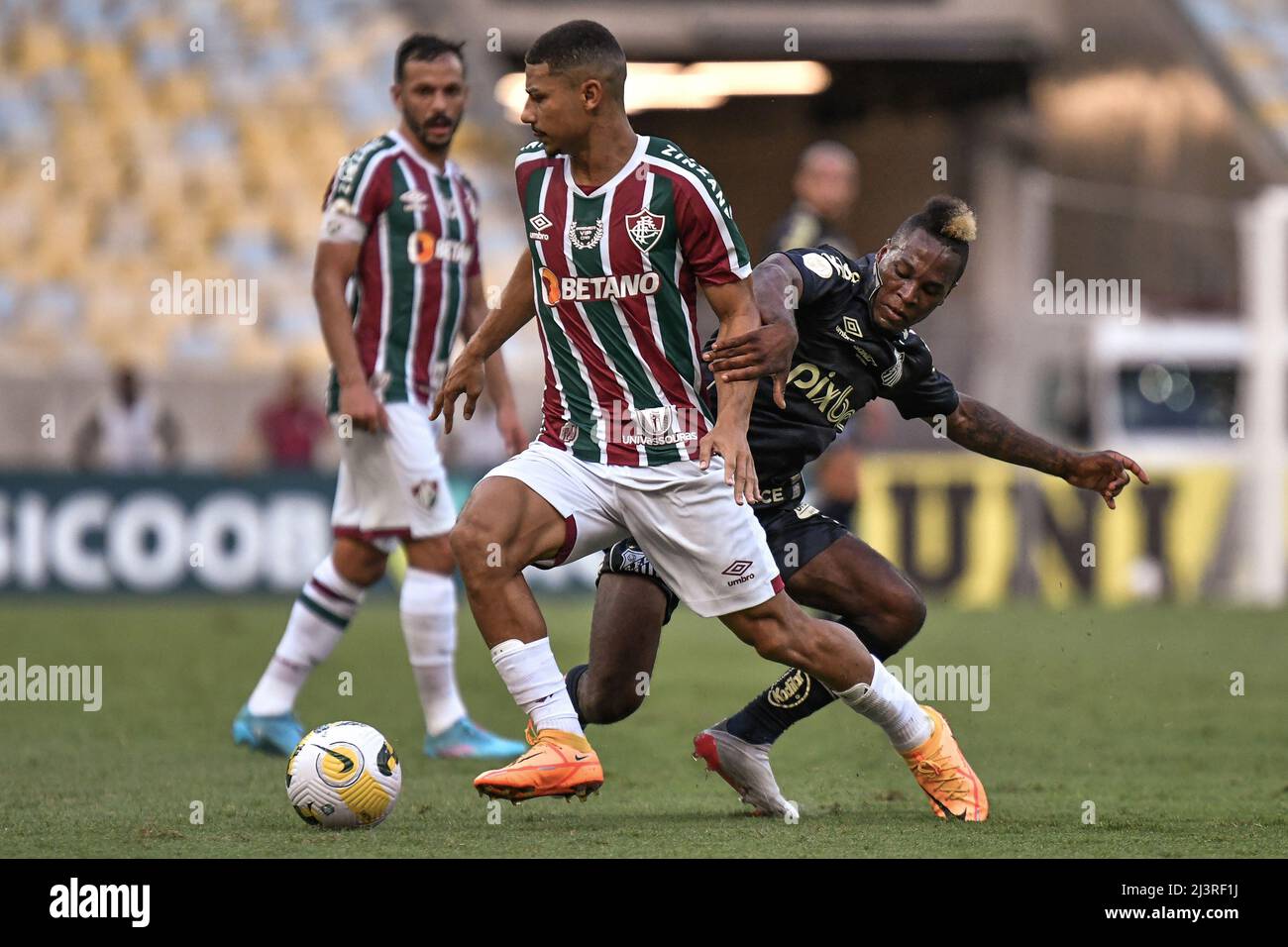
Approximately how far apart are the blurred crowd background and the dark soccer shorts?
4.55 metres

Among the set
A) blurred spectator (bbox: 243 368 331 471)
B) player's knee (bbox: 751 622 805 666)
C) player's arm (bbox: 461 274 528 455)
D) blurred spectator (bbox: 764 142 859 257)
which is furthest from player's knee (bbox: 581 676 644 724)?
blurred spectator (bbox: 243 368 331 471)

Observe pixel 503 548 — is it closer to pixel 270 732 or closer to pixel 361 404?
pixel 361 404

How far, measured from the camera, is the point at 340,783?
5.72m

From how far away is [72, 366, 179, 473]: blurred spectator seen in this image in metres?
17.4

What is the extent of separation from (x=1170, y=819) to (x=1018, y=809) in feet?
1.60

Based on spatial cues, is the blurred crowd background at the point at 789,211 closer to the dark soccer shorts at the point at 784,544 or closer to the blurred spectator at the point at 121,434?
the blurred spectator at the point at 121,434

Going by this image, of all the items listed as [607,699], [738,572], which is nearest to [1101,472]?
[738,572]

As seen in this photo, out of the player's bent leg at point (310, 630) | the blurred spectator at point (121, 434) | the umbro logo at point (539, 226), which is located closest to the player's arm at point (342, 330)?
the player's bent leg at point (310, 630)

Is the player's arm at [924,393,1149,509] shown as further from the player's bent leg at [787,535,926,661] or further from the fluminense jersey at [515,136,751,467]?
the fluminense jersey at [515,136,751,467]

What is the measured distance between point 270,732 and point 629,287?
299 cm

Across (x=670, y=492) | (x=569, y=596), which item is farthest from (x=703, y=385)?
(x=569, y=596)

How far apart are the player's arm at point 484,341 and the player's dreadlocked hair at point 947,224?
114 centimetres
